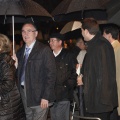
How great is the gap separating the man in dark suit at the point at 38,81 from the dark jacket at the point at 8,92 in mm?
475

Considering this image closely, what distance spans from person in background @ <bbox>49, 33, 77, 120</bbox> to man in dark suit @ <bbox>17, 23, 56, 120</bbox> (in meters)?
1.23

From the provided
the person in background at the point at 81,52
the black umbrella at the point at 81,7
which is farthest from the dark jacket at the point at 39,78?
the person in background at the point at 81,52

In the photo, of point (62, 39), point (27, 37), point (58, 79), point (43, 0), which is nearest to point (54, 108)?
point (58, 79)

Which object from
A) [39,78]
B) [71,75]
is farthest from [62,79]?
[39,78]

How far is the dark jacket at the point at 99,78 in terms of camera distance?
5.95 meters

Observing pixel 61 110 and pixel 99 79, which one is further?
pixel 61 110

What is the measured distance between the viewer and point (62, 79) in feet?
26.2

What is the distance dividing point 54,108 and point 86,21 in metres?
2.52

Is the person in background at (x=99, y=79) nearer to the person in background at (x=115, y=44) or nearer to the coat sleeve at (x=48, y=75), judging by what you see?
the person in background at (x=115, y=44)

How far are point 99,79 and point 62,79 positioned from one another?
208 cm

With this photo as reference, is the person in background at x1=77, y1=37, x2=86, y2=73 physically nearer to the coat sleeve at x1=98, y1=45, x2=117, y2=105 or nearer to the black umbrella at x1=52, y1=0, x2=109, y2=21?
the black umbrella at x1=52, y1=0, x2=109, y2=21

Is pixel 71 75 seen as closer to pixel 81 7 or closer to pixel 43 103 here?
pixel 81 7

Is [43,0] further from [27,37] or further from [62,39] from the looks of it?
[27,37]

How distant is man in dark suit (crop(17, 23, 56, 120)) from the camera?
21.8ft
